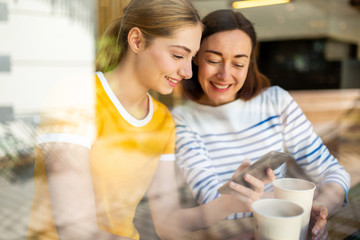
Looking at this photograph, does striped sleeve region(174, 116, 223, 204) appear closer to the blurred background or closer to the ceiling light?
the blurred background

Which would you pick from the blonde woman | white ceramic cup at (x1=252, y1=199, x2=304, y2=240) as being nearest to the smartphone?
white ceramic cup at (x1=252, y1=199, x2=304, y2=240)

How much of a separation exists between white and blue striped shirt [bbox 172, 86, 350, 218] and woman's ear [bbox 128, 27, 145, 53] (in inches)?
11.9

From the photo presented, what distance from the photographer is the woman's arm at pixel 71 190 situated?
717 millimetres

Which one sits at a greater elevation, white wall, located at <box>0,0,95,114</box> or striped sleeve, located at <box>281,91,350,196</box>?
white wall, located at <box>0,0,95,114</box>

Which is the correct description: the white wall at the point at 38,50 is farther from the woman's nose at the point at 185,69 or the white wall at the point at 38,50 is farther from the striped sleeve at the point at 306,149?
the striped sleeve at the point at 306,149

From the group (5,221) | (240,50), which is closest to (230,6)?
(240,50)

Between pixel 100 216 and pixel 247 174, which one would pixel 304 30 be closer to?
pixel 247 174

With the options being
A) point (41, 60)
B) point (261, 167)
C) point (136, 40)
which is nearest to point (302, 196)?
point (261, 167)

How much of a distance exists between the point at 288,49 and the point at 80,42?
1.19m

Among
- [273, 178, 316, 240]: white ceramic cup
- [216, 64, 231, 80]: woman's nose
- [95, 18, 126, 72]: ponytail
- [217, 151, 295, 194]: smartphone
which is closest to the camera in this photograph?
[273, 178, 316, 240]: white ceramic cup

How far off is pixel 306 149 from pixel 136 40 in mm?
698

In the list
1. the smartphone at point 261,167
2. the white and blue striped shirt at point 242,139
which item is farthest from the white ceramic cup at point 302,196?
the white and blue striped shirt at point 242,139

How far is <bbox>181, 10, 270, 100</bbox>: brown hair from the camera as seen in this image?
987 millimetres

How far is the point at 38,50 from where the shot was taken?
90 centimetres
